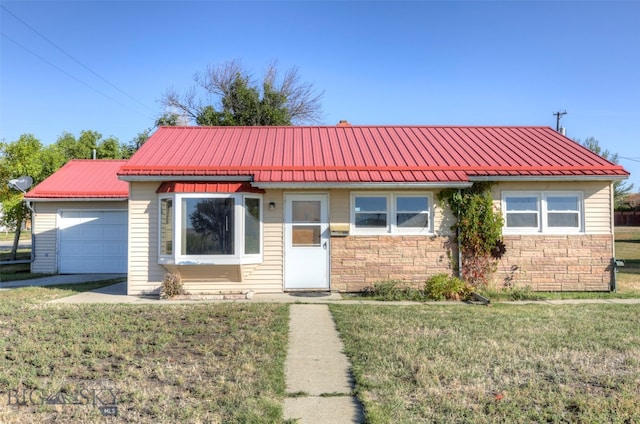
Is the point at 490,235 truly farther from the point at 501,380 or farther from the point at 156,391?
the point at 156,391

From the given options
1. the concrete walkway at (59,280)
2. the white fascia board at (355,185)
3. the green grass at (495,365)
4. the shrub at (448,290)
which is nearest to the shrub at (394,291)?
the shrub at (448,290)

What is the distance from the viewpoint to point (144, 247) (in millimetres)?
10297

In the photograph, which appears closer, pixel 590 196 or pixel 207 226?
pixel 207 226

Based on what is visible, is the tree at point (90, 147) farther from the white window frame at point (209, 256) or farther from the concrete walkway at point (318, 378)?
the concrete walkway at point (318, 378)

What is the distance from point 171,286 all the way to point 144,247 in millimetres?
1280

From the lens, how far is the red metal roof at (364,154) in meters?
10.1

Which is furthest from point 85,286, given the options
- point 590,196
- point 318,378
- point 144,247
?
point 590,196

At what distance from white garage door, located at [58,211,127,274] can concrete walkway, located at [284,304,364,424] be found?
9.78 metres

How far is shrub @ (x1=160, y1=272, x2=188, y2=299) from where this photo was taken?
9.75 m

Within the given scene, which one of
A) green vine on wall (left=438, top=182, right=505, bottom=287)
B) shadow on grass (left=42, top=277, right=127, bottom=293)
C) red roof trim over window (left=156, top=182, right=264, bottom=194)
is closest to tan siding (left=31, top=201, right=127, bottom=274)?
shadow on grass (left=42, top=277, right=127, bottom=293)

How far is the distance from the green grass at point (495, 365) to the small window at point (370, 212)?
2.90 meters

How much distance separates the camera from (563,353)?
18.3ft

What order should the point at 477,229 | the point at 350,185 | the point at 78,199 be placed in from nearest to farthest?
the point at 350,185 → the point at 477,229 → the point at 78,199

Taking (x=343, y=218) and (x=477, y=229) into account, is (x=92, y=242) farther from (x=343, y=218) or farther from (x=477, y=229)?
(x=477, y=229)
